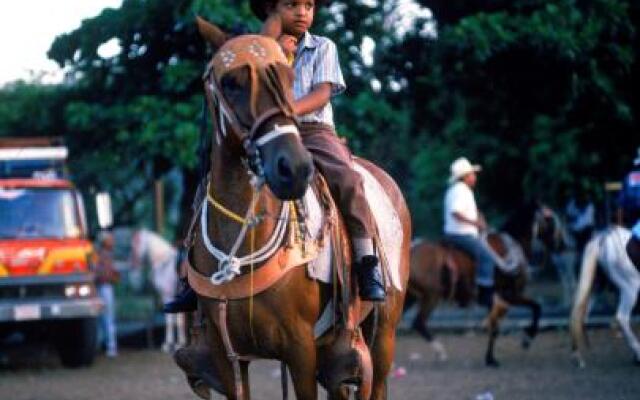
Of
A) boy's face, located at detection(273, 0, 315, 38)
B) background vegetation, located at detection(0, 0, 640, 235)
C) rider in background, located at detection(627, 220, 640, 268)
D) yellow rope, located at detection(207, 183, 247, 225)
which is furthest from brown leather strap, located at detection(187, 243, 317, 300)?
background vegetation, located at detection(0, 0, 640, 235)

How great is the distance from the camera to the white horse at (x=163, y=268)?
68.6 ft

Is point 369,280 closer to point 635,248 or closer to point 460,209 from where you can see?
point 635,248

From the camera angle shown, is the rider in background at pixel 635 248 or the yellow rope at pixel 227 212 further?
the rider in background at pixel 635 248

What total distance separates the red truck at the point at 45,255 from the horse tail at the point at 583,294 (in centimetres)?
632

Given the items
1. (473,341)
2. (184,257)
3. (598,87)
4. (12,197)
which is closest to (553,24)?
(598,87)

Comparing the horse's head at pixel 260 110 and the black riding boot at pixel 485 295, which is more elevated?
the horse's head at pixel 260 110

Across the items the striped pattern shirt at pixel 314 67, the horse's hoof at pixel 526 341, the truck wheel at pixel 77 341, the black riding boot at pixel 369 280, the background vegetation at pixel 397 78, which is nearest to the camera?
the black riding boot at pixel 369 280

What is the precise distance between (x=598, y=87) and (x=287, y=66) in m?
15.2

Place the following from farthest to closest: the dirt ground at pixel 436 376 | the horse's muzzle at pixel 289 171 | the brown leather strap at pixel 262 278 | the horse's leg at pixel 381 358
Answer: the dirt ground at pixel 436 376 < the horse's leg at pixel 381 358 < the brown leather strap at pixel 262 278 < the horse's muzzle at pixel 289 171

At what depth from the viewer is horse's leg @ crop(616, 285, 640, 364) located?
15984 mm

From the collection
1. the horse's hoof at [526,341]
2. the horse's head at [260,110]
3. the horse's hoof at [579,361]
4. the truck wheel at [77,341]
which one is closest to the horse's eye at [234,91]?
the horse's head at [260,110]

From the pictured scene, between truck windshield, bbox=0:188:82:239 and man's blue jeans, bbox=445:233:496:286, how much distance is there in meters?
5.27

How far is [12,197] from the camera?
18.0 m

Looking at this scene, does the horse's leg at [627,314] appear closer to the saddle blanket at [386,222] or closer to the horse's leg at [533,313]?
the horse's leg at [533,313]
